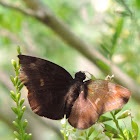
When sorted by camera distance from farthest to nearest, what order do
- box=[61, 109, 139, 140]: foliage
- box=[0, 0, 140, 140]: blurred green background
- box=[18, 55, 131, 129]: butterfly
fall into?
box=[0, 0, 140, 140]: blurred green background
box=[18, 55, 131, 129]: butterfly
box=[61, 109, 139, 140]: foliage

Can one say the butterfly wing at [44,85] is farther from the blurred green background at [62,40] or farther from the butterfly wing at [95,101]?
the blurred green background at [62,40]

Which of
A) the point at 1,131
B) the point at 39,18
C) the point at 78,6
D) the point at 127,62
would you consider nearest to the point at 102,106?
the point at 39,18

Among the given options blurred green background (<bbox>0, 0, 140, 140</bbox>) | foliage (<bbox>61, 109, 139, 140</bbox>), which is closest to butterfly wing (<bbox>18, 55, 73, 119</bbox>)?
foliage (<bbox>61, 109, 139, 140</bbox>)

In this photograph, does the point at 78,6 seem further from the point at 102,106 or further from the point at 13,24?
the point at 102,106

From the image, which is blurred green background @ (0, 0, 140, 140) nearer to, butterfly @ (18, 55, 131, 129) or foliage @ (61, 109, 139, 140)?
butterfly @ (18, 55, 131, 129)

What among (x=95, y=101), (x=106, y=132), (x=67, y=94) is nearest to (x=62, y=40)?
(x=67, y=94)

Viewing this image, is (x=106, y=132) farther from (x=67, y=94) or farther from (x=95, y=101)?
(x=67, y=94)

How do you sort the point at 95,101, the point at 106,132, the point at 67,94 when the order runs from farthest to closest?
the point at 67,94
the point at 95,101
the point at 106,132
